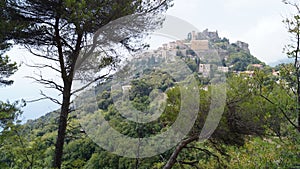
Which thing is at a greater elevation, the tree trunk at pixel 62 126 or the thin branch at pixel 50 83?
the thin branch at pixel 50 83

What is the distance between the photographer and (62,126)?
10.9ft

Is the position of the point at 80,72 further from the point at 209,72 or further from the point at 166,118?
the point at 209,72

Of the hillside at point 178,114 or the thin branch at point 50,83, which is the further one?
the thin branch at point 50,83

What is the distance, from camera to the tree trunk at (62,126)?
329cm

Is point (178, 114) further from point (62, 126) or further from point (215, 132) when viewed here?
point (62, 126)

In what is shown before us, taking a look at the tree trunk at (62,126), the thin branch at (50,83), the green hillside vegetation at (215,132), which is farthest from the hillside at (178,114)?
the thin branch at (50,83)

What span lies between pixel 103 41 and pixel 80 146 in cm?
604

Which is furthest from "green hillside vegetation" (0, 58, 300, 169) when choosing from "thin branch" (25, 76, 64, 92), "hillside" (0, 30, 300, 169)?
"thin branch" (25, 76, 64, 92)

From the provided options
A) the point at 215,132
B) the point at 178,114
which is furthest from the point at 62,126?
the point at 215,132

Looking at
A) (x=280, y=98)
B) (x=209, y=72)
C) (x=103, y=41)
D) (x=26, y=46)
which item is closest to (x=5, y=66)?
(x=26, y=46)

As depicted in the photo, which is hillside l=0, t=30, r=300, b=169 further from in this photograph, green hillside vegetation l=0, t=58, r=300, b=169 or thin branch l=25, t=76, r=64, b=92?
thin branch l=25, t=76, r=64, b=92

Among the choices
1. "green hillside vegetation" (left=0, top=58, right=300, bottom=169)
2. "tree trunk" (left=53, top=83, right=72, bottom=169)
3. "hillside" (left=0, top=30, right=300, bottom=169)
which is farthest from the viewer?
"tree trunk" (left=53, top=83, right=72, bottom=169)

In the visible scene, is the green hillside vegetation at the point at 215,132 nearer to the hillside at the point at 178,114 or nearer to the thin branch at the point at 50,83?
the hillside at the point at 178,114

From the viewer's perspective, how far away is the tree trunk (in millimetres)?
3291
